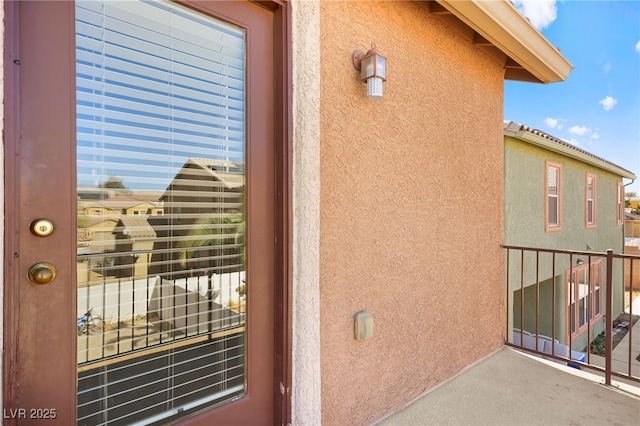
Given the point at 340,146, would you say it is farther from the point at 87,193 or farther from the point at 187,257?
the point at 87,193

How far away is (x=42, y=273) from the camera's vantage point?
4.59 feet

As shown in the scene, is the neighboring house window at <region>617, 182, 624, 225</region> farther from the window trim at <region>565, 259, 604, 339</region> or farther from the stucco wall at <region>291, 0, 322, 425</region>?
the stucco wall at <region>291, 0, 322, 425</region>

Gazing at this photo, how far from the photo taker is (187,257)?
6.04 ft

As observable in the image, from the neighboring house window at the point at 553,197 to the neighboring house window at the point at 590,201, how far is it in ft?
8.63

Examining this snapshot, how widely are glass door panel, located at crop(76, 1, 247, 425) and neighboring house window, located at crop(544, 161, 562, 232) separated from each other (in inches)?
353

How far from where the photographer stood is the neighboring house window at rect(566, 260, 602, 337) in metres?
9.86

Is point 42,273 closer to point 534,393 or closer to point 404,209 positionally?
point 404,209

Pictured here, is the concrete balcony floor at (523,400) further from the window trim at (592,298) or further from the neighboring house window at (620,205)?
the neighboring house window at (620,205)

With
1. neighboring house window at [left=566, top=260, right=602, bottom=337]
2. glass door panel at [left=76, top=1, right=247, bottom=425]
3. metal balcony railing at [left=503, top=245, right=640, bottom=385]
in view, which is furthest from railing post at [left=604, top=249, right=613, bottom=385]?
neighboring house window at [left=566, top=260, right=602, bottom=337]

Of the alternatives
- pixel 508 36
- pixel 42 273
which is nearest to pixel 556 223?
pixel 508 36

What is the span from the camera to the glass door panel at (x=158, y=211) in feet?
5.11

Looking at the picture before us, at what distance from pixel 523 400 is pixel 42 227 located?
3.64 meters

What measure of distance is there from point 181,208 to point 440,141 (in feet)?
8.16

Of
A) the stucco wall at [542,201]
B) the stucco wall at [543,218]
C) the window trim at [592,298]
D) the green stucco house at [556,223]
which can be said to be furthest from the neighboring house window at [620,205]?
the window trim at [592,298]
